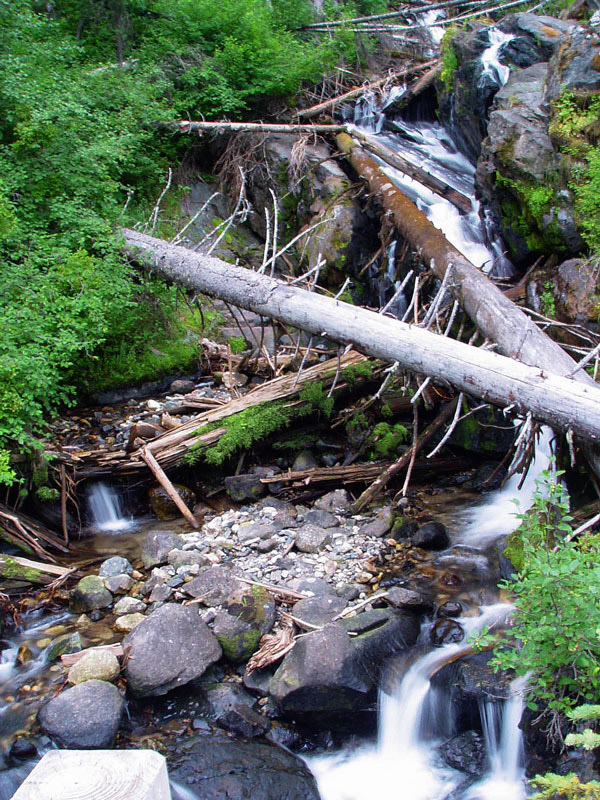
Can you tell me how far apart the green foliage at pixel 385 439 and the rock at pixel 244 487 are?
1503 millimetres

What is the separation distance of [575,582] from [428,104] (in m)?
13.0

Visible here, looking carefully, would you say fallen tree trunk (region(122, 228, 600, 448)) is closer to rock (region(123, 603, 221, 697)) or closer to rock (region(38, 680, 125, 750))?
rock (region(123, 603, 221, 697))

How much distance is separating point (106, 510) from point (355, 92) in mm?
A: 10985

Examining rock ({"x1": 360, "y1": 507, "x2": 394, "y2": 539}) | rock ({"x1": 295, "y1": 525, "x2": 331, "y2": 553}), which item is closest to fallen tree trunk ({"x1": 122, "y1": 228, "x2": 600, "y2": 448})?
rock ({"x1": 360, "y1": 507, "x2": 394, "y2": 539})

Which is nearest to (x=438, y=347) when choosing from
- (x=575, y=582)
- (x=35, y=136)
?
(x=575, y=582)

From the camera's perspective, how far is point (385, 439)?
25.0ft

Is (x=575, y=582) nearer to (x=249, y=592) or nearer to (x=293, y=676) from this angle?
(x=293, y=676)

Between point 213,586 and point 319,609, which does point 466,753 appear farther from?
point 213,586

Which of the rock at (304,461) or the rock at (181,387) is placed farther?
Answer: the rock at (181,387)

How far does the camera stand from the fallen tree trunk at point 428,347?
4.91 m

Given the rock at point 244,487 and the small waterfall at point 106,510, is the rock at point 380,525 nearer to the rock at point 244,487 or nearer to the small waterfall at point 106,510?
the rock at point 244,487

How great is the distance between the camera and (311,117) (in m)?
13.1

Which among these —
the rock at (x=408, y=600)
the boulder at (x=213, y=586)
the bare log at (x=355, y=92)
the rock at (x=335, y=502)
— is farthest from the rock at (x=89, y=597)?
the bare log at (x=355, y=92)

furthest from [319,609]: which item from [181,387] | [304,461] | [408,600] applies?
[181,387]
